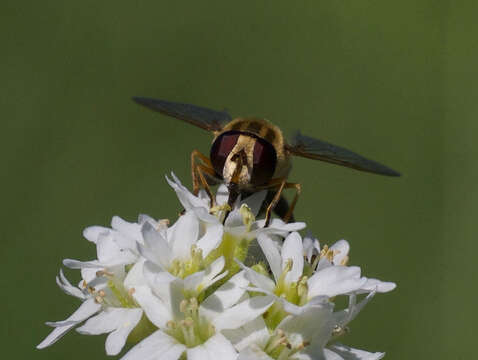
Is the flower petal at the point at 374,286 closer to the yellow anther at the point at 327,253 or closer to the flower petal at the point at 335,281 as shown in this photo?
the flower petal at the point at 335,281

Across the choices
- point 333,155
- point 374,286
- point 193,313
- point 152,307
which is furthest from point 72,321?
point 333,155

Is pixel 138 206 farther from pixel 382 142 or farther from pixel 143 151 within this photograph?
pixel 382 142

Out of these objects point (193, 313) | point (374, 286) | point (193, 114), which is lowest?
point (193, 313)

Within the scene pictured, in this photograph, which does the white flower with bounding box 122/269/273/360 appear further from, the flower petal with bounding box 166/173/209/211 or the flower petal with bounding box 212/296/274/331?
the flower petal with bounding box 166/173/209/211

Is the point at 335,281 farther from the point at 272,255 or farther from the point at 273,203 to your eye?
the point at 273,203

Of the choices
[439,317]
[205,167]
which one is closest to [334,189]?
[439,317]

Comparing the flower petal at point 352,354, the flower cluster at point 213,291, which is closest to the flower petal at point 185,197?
the flower cluster at point 213,291

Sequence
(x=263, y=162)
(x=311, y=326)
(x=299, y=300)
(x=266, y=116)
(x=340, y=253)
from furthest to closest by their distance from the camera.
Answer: (x=266, y=116), (x=340, y=253), (x=263, y=162), (x=299, y=300), (x=311, y=326)
